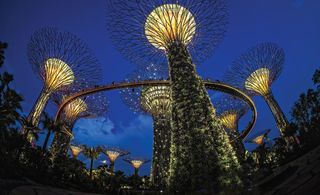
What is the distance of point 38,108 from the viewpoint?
2328 centimetres

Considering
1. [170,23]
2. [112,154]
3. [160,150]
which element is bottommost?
[160,150]

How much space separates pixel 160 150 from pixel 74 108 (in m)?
12.2

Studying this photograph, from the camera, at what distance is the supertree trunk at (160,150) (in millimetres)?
23609

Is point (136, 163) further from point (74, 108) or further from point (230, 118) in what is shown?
point (74, 108)

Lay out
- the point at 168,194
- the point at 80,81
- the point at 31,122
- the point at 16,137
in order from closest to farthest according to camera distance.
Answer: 1. the point at 168,194
2. the point at 16,137
3. the point at 31,122
4. the point at 80,81

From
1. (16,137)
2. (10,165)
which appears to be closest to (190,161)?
(10,165)

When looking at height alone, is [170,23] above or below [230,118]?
below

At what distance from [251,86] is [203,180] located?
1876 cm

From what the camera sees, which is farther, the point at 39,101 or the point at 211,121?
the point at 39,101

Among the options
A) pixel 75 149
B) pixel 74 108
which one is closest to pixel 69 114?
pixel 74 108

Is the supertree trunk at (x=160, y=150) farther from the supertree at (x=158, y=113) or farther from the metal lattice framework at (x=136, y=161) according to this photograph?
the metal lattice framework at (x=136, y=161)

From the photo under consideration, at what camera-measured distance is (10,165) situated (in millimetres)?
14391

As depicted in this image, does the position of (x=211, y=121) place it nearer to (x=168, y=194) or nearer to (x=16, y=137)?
(x=168, y=194)

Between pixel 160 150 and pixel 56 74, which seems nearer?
pixel 56 74
